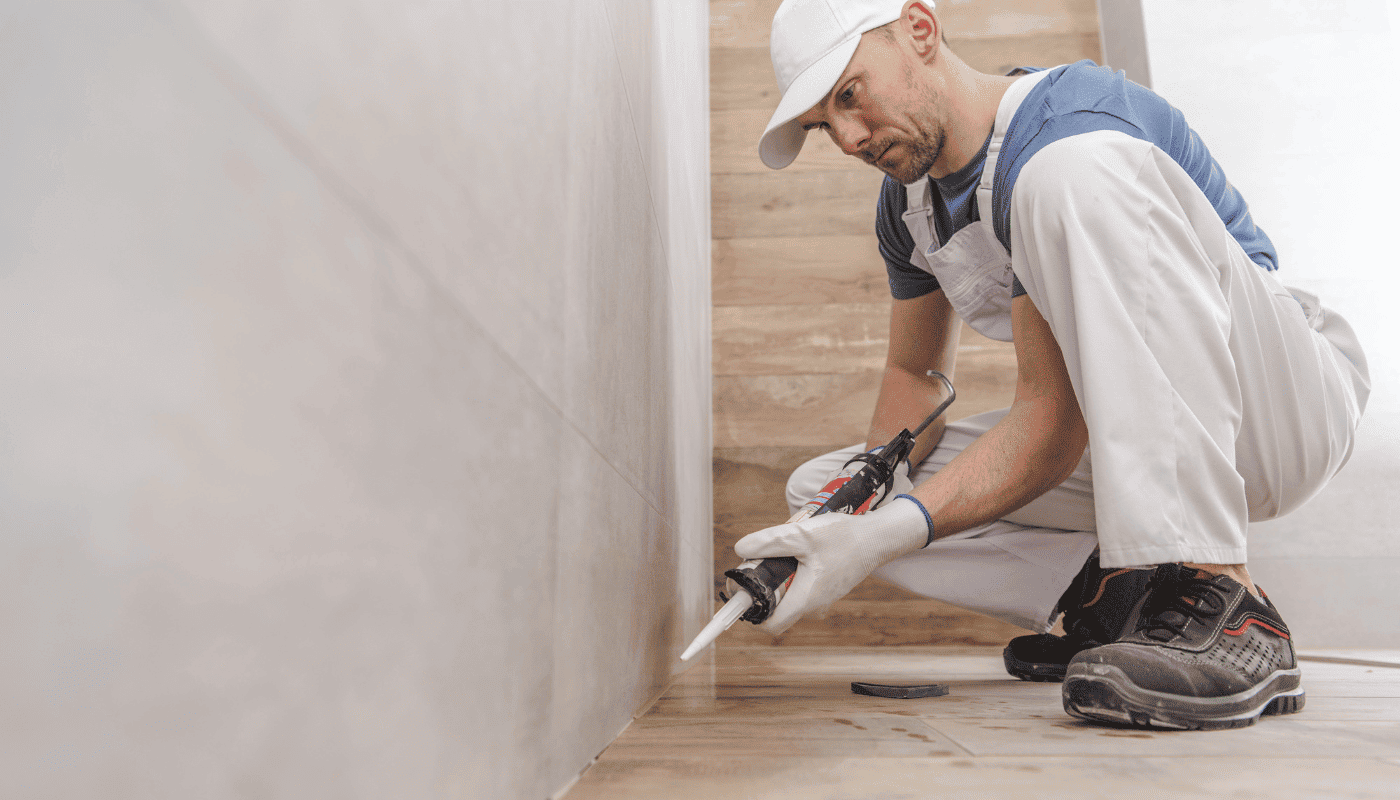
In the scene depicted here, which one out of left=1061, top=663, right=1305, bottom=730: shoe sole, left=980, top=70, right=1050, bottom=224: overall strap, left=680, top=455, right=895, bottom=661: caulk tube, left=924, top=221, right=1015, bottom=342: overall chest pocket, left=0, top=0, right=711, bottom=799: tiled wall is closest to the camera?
left=0, top=0, right=711, bottom=799: tiled wall

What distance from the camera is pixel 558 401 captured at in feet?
1.33

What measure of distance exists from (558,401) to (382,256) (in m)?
0.19

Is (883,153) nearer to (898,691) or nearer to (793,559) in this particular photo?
(793,559)

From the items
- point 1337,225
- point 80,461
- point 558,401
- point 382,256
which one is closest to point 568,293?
point 558,401

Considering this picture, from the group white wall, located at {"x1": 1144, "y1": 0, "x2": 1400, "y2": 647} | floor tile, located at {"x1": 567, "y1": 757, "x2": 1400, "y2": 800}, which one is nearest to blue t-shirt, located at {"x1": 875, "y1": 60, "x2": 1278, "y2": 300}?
floor tile, located at {"x1": 567, "y1": 757, "x2": 1400, "y2": 800}

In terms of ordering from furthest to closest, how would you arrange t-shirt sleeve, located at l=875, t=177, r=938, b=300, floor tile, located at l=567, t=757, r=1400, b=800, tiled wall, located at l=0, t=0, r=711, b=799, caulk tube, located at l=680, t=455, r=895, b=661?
1. t-shirt sleeve, located at l=875, t=177, r=938, b=300
2. caulk tube, located at l=680, t=455, r=895, b=661
3. floor tile, located at l=567, t=757, r=1400, b=800
4. tiled wall, located at l=0, t=0, r=711, b=799

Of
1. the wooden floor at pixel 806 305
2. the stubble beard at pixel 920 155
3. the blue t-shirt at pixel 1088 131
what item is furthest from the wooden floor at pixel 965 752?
the wooden floor at pixel 806 305

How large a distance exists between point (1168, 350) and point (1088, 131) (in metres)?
0.25

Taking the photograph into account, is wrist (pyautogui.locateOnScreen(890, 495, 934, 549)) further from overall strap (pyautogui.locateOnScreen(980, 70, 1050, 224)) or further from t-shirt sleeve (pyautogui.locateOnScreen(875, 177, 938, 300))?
t-shirt sleeve (pyautogui.locateOnScreen(875, 177, 938, 300))

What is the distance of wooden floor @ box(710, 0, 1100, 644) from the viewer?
1.70m

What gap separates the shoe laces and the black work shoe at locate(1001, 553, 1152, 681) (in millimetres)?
253

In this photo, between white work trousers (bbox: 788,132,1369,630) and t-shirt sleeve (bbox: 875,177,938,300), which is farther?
t-shirt sleeve (bbox: 875,177,938,300)

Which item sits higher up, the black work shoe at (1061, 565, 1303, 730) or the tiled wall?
the tiled wall

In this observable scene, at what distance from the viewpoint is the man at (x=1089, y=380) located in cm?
66
